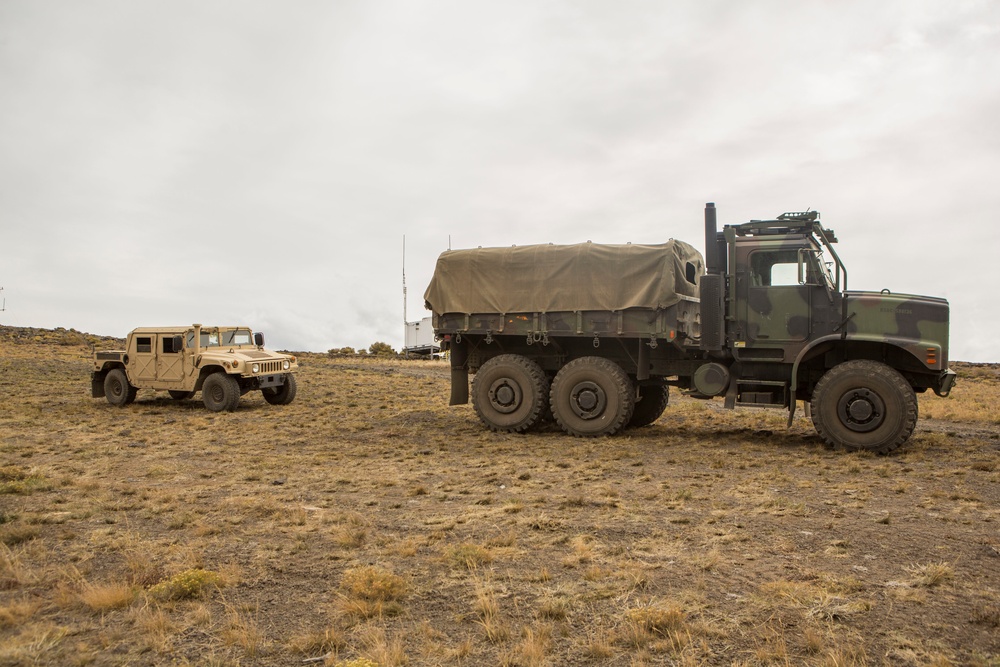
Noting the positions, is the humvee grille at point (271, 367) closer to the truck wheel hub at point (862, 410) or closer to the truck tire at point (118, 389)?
the truck tire at point (118, 389)

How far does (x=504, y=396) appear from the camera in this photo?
44.1ft

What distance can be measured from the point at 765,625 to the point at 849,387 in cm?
739

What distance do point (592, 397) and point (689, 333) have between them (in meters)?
1.95

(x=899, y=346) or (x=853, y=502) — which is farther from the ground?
(x=899, y=346)

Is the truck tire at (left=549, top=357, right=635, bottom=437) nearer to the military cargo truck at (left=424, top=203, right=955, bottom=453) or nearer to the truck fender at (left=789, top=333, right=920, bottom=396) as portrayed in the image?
the military cargo truck at (left=424, top=203, right=955, bottom=453)

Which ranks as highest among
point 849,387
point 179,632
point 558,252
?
point 558,252

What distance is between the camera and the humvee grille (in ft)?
58.4

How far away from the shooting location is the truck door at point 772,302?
37.7 feet

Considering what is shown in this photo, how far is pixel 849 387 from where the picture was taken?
10.8 m

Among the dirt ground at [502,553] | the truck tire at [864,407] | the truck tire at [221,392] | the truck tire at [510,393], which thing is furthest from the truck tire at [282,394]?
the truck tire at [864,407]

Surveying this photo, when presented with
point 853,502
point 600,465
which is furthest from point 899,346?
point 600,465

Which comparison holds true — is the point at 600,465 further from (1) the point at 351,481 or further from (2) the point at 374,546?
(2) the point at 374,546

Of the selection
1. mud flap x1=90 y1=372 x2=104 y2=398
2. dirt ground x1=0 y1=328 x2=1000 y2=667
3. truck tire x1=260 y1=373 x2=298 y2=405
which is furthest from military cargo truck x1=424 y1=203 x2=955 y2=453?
mud flap x1=90 y1=372 x2=104 y2=398

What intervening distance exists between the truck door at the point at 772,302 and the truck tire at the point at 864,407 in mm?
941
